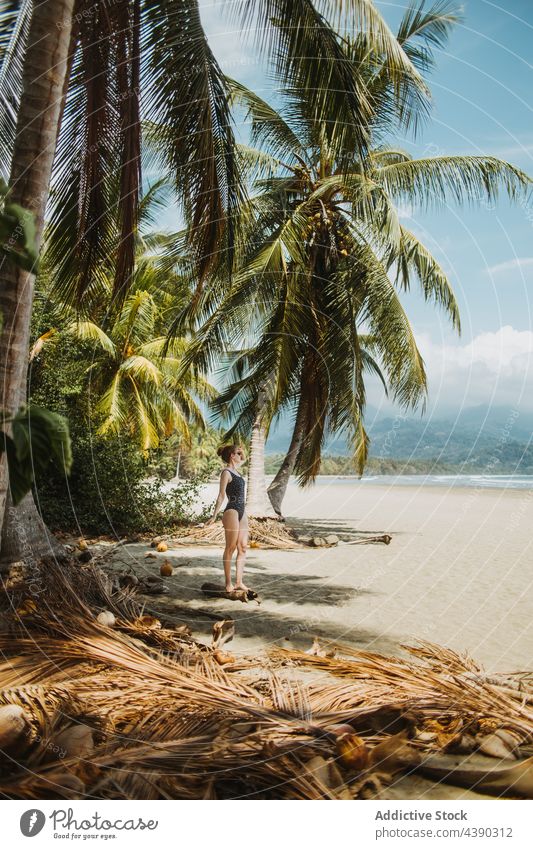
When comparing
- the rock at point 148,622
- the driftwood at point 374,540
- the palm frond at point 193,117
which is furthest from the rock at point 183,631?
the driftwood at point 374,540

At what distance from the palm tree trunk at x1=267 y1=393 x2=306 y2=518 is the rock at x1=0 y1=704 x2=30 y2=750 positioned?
8872 mm

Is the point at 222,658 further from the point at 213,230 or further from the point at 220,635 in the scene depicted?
the point at 213,230

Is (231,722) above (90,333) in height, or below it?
below

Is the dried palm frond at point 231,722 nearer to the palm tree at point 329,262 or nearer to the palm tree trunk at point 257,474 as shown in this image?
the palm tree at point 329,262

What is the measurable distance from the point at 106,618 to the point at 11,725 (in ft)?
4.33

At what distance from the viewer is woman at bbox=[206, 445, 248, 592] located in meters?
5.69

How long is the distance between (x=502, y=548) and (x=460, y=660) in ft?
23.0

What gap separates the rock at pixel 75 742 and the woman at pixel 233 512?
3161 millimetres

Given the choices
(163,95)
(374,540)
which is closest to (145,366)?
(374,540)

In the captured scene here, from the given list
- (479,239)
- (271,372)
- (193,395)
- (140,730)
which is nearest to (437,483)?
(193,395)

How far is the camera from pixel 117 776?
2.29 metres

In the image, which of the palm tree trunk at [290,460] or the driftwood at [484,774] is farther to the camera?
the palm tree trunk at [290,460]
